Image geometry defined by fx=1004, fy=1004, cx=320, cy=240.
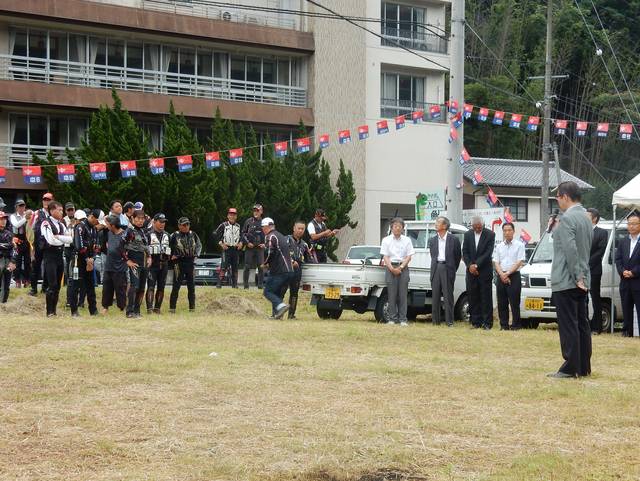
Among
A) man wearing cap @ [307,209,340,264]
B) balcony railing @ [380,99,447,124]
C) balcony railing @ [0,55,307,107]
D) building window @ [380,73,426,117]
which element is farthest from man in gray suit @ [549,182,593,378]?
building window @ [380,73,426,117]

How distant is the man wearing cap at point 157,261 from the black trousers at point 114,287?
0.68m

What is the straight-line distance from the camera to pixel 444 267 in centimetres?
1866

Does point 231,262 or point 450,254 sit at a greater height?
point 450,254

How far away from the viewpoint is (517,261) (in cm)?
1822

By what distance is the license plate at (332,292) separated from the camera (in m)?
18.7

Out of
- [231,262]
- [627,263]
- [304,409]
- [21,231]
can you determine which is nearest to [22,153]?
[231,262]

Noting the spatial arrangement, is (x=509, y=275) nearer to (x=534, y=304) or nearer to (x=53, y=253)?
(x=534, y=304)

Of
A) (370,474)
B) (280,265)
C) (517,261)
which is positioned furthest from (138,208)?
(370,474)

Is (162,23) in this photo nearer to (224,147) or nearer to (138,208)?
(224,147)

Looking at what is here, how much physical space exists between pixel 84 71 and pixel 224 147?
6421 mm

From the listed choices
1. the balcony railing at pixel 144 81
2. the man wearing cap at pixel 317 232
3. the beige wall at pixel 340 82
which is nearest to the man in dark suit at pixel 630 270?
the man wearing cap at pixel 317 232

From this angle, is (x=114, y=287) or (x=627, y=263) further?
(x=114, y=287)

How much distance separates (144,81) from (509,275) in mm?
25804

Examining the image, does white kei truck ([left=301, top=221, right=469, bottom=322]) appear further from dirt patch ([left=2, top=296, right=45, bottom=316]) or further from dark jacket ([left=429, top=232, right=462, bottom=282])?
dirt patch ([left=2, top=296, right=45, bottom=316])
